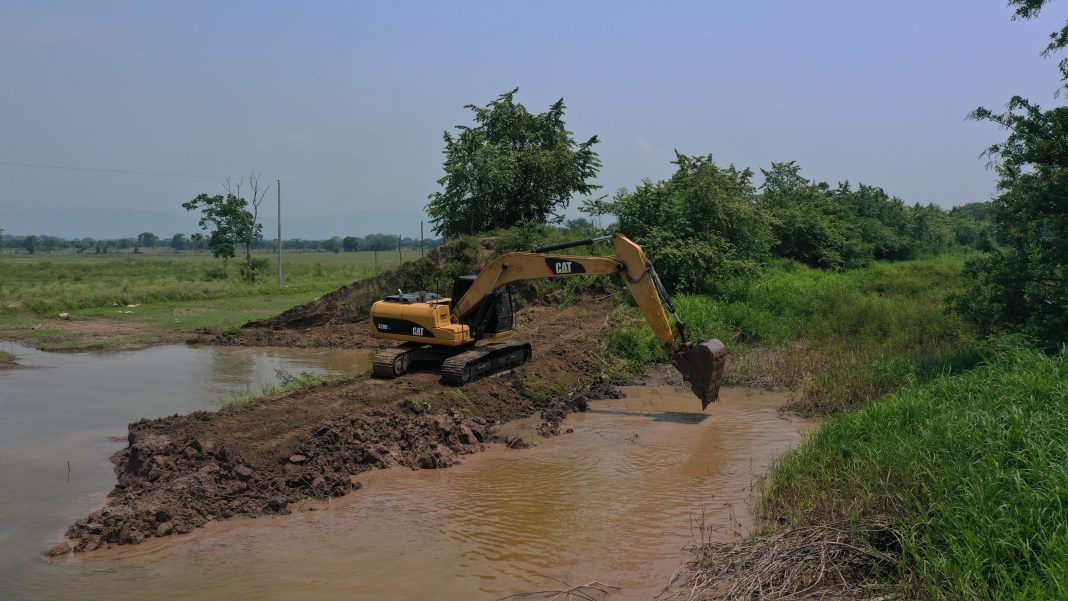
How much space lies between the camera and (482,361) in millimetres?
12898

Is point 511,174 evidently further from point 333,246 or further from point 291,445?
point 333,246

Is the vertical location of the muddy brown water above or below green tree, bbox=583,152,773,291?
below

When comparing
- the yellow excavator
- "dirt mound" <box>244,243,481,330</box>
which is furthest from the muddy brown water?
"dirt mound" <box>244,243,481,330</box>

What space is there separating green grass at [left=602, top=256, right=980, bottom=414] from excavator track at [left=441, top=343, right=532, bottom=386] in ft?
7.03

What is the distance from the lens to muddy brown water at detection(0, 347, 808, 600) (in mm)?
6242

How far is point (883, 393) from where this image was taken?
11641 mm

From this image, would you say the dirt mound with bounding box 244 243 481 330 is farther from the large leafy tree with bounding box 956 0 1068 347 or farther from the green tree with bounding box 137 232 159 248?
the green tree with bounding box 137 232 159 248

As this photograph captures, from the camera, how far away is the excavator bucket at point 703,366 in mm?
10883

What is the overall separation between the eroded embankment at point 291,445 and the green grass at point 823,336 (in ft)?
12.4

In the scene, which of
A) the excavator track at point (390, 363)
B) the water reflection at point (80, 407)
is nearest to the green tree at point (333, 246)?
the water reflection at point (80, 407)

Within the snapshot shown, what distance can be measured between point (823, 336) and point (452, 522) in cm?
1172

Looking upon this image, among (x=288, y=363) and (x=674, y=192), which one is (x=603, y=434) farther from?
(x=674, y=192)

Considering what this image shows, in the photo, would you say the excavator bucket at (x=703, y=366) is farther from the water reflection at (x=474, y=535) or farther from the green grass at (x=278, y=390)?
the green grass at (x=278, y=390)

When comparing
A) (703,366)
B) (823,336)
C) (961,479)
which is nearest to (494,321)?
(703,366)
